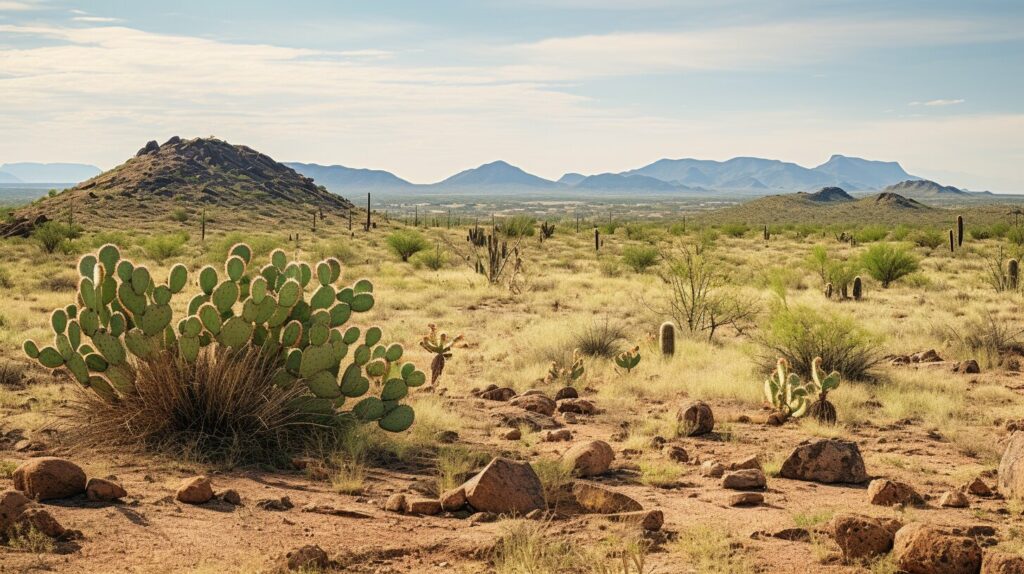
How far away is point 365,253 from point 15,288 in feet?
54.5

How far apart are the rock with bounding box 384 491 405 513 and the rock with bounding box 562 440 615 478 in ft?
4.98

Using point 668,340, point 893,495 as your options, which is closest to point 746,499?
point 893,495

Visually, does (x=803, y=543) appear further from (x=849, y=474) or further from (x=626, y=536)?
(x=849, y=474)

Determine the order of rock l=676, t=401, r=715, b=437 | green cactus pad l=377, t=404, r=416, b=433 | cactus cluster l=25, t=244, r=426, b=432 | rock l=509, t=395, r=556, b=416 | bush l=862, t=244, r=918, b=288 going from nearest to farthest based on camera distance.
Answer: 1. cactus cluster l=25, t=244, r=426, b=432
2. green cactus pad l=377, t=404, r=416, b=433
3. rock l=676, t=401, r=715, b=437
4. rock l=509, t=395, r=556, b=416
5. bush l=862, t=244, r=918, b=288

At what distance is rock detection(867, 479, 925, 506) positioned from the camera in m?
6.45

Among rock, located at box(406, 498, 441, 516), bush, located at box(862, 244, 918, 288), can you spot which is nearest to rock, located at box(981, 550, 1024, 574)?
rock, located at box(406, 498, 441, 516)

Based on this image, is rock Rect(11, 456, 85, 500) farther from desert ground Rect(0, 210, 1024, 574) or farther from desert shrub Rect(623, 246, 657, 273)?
desert shrub Rect(623, 246, 657, 273)

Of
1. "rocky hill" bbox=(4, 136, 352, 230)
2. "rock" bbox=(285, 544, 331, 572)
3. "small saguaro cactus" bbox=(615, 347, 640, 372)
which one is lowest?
"rock" bbox=(285, 544, 331, 572)

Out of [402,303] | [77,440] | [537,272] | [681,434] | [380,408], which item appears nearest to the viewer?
[77,440]

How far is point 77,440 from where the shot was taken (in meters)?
7.42

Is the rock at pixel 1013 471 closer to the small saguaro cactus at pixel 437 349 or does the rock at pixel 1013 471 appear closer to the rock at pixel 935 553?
the rock at pixel 935 553

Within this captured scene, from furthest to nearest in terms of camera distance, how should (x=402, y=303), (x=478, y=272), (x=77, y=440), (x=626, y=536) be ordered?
1. (x=478, y=272)
2. (x=402, y=303)
3. (x=77, y=440)
4. (x=626, y=536)

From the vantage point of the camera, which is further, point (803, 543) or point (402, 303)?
point (402, 303)

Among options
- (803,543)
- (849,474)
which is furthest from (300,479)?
(849,474)
